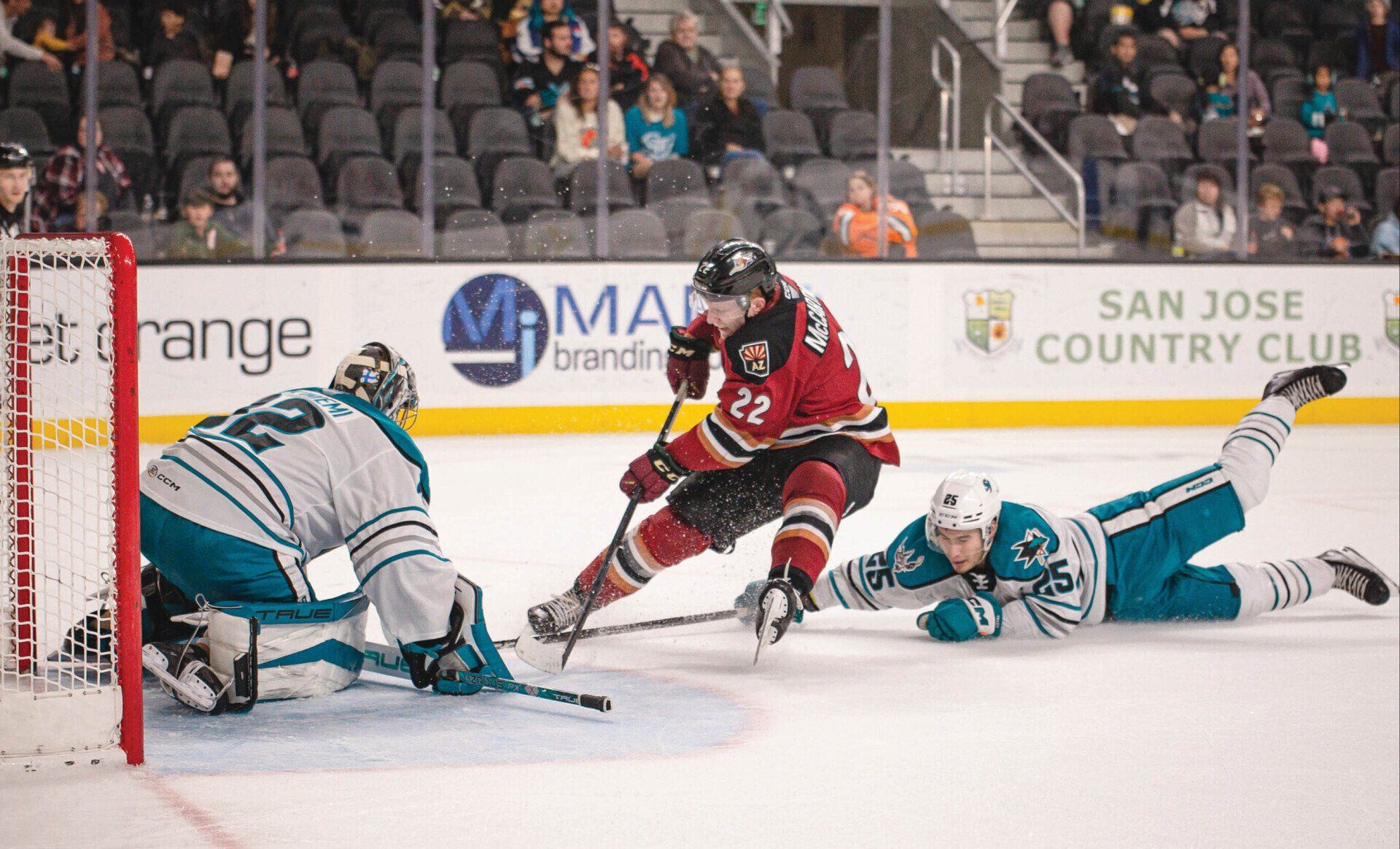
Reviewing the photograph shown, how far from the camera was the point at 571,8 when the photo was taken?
812 cm

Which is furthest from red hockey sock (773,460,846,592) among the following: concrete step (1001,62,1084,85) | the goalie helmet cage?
concrete step (1001,62,1084,85)

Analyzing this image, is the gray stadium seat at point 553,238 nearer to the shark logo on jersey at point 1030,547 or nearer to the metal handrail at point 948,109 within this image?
the metal handrail at point 948,109

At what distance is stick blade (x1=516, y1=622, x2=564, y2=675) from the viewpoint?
11.1 feet

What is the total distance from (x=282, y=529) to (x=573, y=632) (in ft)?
2.61

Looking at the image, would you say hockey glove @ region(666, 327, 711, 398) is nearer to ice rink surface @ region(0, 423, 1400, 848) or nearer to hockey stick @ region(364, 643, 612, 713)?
ice rink surface @ region(0, 423, 1400, 848)

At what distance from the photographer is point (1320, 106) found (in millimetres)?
9734

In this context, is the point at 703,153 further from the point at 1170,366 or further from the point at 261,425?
the point at 261,425

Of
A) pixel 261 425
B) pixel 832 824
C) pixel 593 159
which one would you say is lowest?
pixel 832 824

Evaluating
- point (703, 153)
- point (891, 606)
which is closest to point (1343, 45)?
point (703, 153)

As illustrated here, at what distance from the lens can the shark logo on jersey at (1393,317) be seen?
29.6ft

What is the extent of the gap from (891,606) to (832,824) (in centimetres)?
141

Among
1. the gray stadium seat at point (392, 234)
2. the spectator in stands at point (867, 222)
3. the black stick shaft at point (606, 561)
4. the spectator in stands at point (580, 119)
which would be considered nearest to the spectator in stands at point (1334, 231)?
the spectator in stands at point (867, 222)

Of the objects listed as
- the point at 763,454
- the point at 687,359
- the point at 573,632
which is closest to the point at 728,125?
the point at 687,359

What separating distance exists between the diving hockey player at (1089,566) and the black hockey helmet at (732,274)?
615 millimetres
